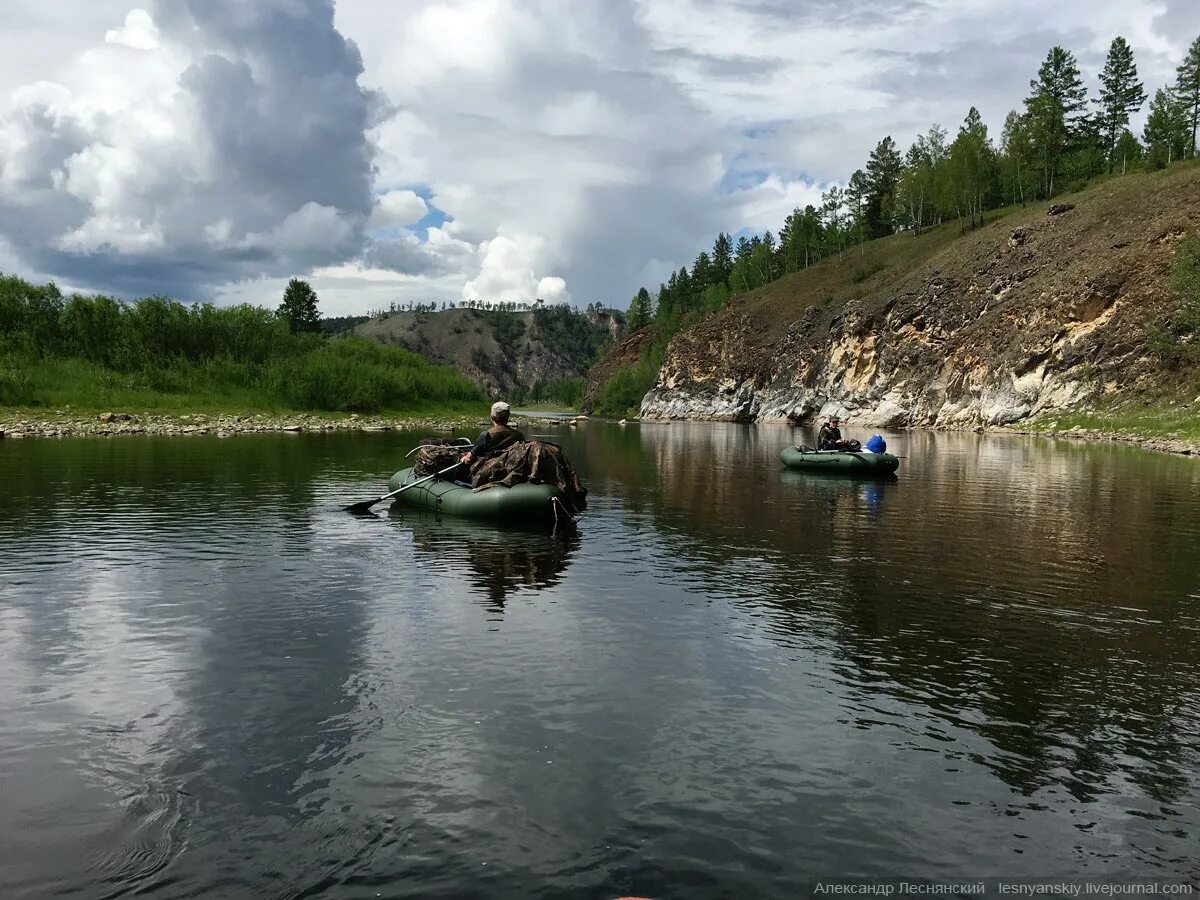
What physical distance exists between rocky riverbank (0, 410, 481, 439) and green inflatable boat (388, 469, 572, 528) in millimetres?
51918

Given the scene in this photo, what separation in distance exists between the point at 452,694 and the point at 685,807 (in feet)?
12.9

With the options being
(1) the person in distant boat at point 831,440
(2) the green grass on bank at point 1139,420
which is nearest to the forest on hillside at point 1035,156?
(2) the green grass on bank at point 1139,420

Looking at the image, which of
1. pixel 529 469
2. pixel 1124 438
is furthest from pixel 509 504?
pixel 1124 438

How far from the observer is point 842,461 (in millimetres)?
37156

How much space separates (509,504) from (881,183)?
171 metres

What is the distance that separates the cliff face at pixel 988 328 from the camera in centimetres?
7506

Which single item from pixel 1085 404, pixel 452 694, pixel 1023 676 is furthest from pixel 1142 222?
pixel 452 694

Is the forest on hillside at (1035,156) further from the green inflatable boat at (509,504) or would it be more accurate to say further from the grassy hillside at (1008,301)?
the green inflatable boat at (509,504)

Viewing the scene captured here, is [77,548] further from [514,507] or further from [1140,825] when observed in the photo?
[1140,825]

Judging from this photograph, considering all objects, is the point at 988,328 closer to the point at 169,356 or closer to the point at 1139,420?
the point at 1139,420

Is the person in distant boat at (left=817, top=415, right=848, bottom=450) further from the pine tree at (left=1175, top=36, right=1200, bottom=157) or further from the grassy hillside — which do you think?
the pine tree at (left=1175, top=36, right=1200, bottom=157)

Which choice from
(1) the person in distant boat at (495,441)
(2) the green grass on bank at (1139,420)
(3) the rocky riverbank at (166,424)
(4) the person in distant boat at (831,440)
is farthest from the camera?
(3) the rocky riverbank at (166,424)

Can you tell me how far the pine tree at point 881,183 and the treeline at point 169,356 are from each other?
10621 centimetres

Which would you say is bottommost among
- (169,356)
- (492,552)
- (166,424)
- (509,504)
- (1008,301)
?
(492,552)
